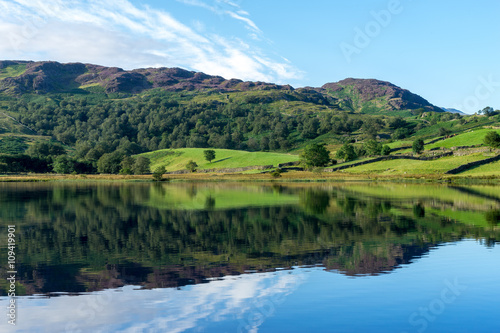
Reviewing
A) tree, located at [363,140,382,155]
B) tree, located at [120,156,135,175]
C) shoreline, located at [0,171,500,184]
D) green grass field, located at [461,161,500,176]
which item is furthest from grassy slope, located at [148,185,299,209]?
tree, located at [363,140,382,155]

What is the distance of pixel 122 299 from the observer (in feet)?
54.9

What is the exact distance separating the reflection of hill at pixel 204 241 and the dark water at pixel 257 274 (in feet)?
0.37

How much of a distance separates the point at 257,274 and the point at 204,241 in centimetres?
925

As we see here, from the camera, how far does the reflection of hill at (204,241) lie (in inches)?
819

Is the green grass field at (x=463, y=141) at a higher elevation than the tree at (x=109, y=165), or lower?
higher

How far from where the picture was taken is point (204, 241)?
2872cm

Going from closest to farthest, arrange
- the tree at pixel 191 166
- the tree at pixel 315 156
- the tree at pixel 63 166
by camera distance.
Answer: the tree at pixel 315 156 < the tree at pixel 63 166 < the tree at pixel 191 166

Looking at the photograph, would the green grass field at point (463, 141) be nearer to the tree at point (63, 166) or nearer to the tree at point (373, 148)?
the tree at point (373, 148)

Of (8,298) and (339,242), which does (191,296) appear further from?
(339,242)

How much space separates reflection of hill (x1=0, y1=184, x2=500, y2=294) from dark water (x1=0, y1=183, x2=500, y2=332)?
0.11 metres

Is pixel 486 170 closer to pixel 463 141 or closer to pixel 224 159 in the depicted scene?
pixel 463 141

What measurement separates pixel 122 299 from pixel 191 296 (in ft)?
9.33

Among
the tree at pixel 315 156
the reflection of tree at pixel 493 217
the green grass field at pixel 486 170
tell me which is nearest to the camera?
the reflection of tree at pixel 493 217

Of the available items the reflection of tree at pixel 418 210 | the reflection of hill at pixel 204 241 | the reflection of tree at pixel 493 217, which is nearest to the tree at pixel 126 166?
the reflection of hill at pixel 204 241
